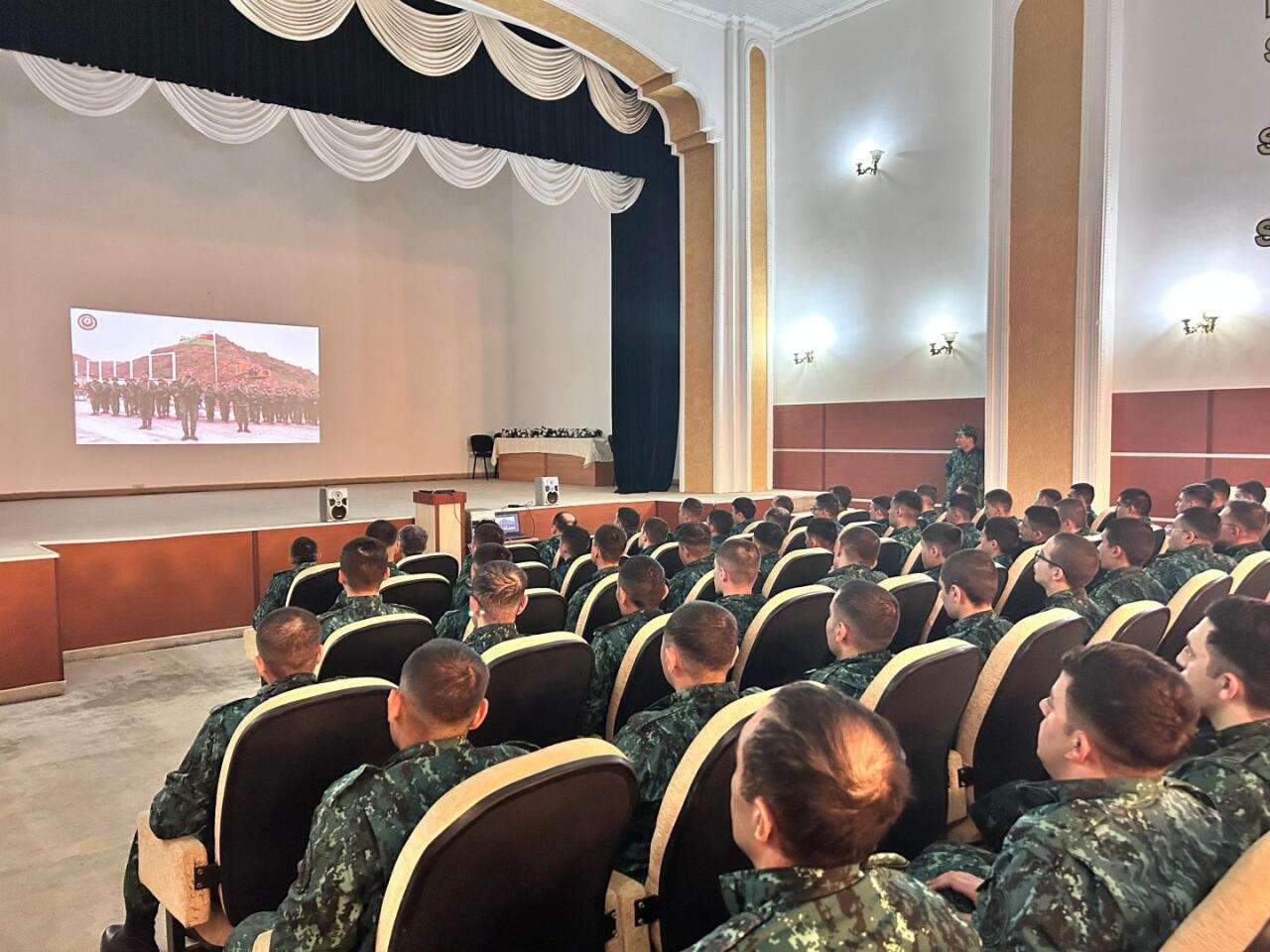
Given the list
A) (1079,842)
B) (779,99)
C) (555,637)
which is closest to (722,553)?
(555,637)

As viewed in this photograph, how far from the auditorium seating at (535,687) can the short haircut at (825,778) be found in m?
1.21

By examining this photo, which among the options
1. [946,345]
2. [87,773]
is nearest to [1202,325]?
[946,345]

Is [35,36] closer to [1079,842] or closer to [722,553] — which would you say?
[722,553]

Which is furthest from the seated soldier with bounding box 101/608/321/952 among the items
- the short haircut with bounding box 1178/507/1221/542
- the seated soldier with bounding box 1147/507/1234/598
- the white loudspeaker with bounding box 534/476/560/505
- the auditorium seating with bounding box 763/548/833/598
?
the white loudspeaker with bounding box 534/476/560/505

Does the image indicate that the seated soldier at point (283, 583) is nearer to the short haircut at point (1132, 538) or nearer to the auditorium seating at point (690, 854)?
the auditorium seating at point (690, 854)

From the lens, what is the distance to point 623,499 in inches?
374

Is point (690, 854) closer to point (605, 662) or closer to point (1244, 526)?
point (605, 662)

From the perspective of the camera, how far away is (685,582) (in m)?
4.01

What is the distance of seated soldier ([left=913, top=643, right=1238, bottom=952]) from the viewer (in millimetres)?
1245

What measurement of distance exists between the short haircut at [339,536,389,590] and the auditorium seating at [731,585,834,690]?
53.4 inches

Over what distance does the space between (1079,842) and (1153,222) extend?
25.1ft

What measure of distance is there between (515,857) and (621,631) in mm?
1516

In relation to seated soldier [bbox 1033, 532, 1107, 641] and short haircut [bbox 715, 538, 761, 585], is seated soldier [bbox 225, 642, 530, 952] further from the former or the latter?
seated soldier [bbox 1033, 532, 1107, 641]

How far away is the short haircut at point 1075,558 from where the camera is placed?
9.93ft
